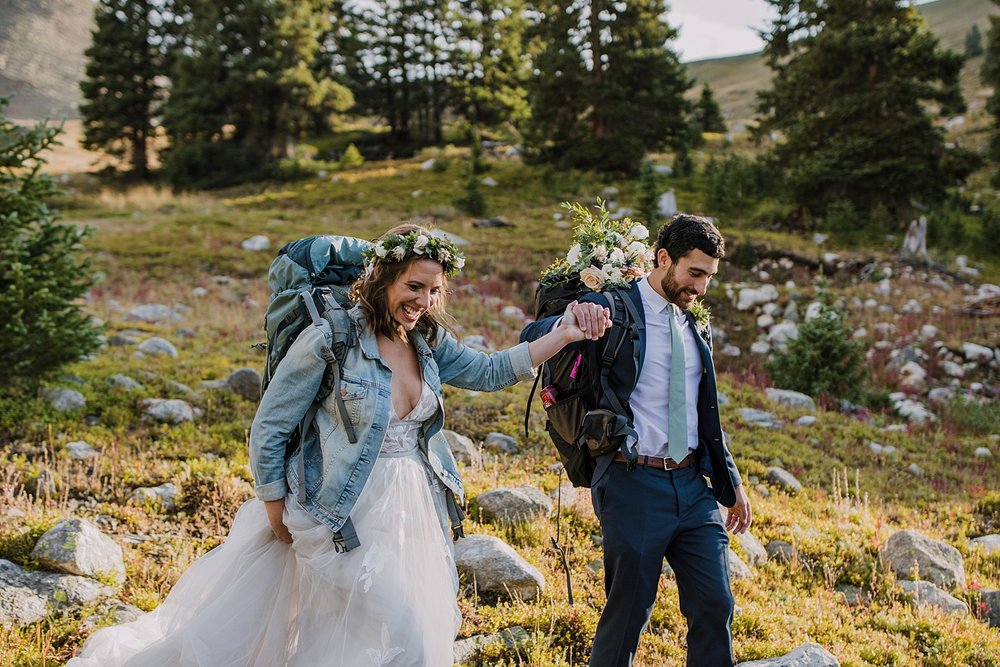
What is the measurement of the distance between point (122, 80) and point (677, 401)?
44417mm

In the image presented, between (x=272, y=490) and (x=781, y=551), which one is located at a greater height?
(x=272, y=490)

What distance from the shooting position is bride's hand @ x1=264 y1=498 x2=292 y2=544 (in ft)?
10.9

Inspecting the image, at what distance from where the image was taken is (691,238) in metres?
3.81

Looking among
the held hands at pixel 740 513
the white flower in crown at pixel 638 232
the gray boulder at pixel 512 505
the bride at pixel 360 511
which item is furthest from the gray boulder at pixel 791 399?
the bride at pixel 360 511

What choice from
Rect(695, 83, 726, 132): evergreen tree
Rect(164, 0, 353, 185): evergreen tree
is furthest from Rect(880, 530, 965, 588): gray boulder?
Rect(695, 83, 726, 132): evergreen tree

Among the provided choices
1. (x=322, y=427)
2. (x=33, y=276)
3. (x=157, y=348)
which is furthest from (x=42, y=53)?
(x=322, y=427)

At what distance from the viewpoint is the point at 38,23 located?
150625 millimetres

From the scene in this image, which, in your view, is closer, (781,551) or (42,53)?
(781,551)

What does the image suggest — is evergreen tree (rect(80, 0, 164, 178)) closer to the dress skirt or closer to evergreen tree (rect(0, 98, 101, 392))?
evergreen tree (rect(0, 98, 101, 392))

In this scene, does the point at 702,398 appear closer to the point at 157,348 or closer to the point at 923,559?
the point at 923,559

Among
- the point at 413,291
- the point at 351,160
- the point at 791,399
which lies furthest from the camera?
the point at 351,160

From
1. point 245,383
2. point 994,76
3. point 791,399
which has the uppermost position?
point 994,76

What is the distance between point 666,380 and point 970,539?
17.5 ft

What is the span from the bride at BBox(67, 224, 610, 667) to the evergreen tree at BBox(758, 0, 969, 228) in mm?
21647
